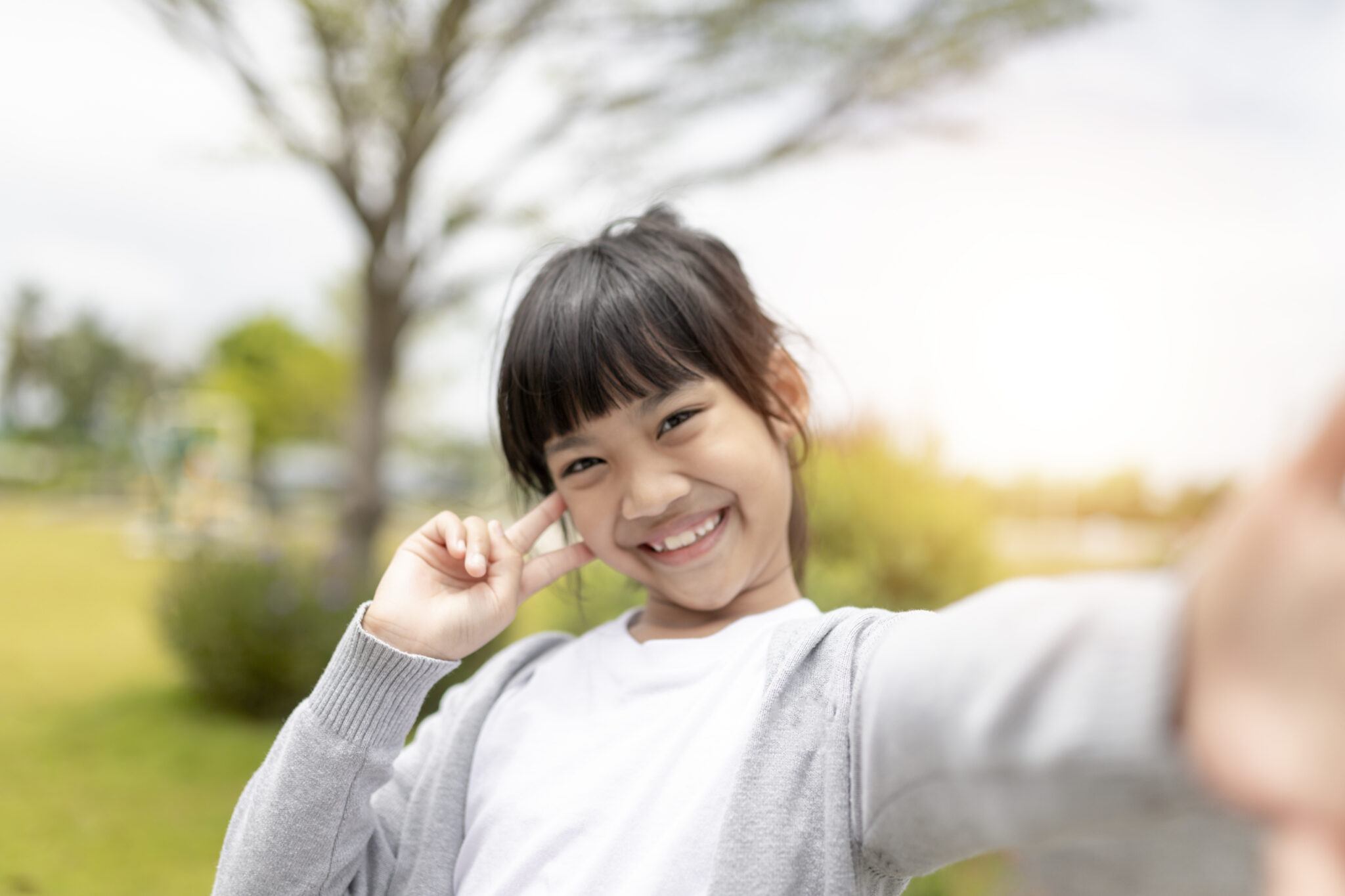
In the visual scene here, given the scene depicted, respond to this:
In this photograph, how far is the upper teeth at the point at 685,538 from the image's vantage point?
1.27 metres

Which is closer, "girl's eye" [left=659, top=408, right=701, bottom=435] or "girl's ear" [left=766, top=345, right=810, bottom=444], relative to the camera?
"girl's eye" [left=659, top=408, right=701, bottom=435]

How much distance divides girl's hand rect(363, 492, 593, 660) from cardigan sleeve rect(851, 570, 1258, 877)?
63 cm

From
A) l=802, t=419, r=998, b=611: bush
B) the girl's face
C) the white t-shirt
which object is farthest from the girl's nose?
l=802, t=419, r=998, b=611: bush

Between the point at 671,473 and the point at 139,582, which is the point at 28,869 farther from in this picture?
the point at 139,582

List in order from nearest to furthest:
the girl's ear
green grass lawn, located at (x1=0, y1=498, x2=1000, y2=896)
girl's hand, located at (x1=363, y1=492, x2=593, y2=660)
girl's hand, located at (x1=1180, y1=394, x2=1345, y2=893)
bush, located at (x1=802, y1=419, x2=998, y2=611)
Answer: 1. girl's hand, located at (x1=1180, y1=394, x2=1345, y2=893)
2. girl's hand, located at (x1=363, y1=492, x2=593, y2=660)
3. the girl's ear
4. green grass lawn, located at (x1=0, y1=498, x2=1000, y2=896)
5. bush, located at (x1=802, y1=419, x2=998, y2=611)

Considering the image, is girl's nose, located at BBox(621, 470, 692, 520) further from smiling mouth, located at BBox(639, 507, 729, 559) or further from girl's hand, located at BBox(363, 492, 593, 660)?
girl's hand, located at BBox(363, 492, 593, 660)

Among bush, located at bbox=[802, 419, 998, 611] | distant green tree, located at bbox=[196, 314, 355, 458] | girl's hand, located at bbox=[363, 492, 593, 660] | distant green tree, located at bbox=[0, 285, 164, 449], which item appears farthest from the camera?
distant green tree, located at bbox=[0, 285, 164, 449]

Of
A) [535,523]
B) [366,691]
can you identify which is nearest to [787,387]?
[535,523]

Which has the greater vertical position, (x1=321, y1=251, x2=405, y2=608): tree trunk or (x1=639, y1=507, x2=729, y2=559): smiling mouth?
(x1=639, y1=507, x2=729, y2=559): smiling mouth

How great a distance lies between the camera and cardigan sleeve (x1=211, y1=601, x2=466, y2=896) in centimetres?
112

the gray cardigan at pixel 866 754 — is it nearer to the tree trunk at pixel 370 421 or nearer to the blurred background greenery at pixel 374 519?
the blurred background greenery at pixel 374 519

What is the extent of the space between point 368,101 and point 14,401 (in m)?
45.1

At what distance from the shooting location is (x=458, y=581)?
129cm

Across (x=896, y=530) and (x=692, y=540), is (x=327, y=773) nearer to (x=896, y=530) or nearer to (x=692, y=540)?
(x=692, y=540)
